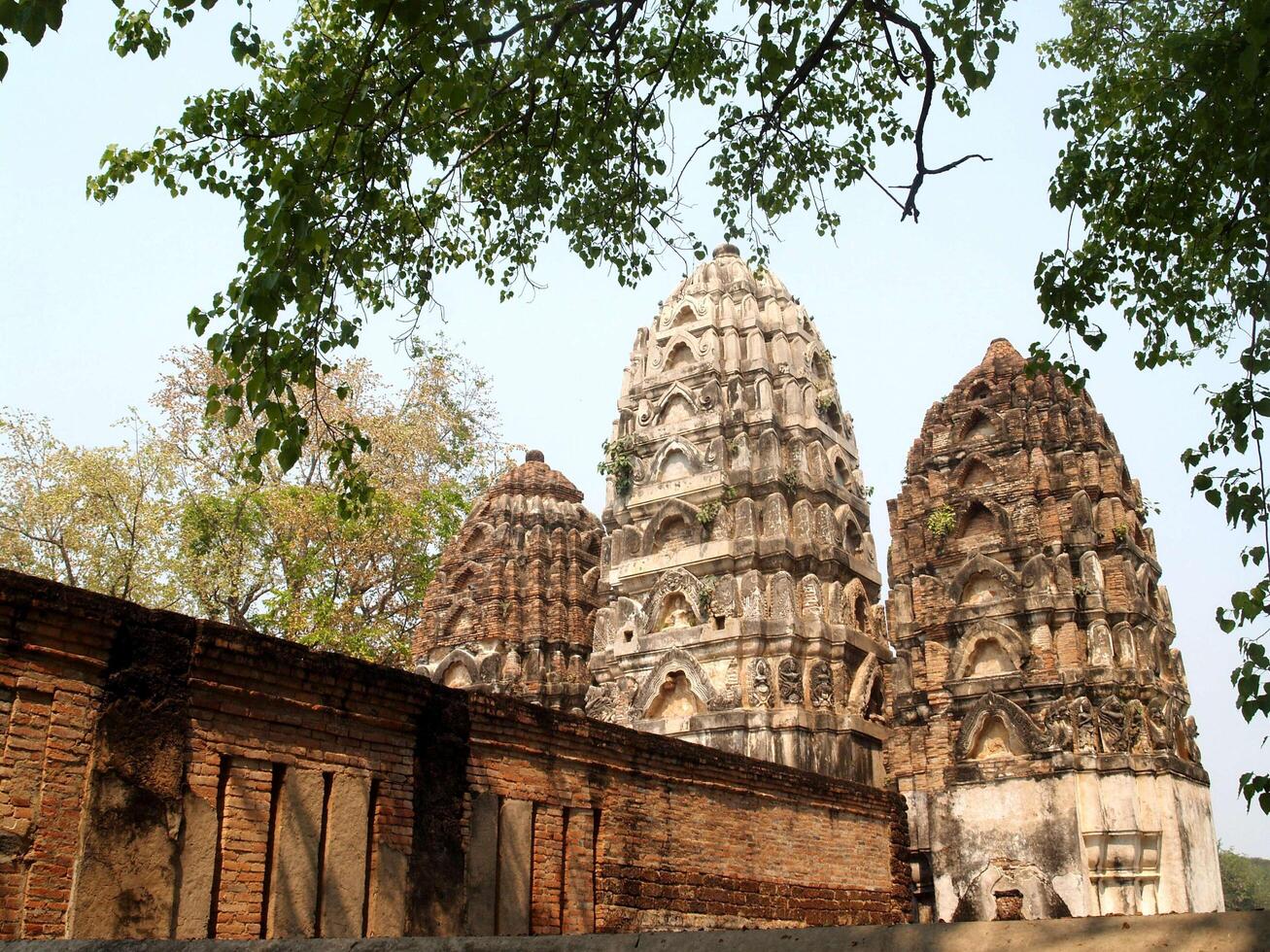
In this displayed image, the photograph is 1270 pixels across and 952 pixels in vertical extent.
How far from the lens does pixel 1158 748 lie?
18.6 meters

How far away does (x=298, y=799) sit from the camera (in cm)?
804

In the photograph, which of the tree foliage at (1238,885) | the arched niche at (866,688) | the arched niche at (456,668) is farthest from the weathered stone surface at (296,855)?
the tree foliage at (1238,885)

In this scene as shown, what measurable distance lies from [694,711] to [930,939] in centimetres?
1930

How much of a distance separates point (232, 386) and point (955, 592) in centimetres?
1550

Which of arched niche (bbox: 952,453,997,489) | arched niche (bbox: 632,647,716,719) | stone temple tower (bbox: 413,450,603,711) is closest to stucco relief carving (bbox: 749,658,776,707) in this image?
arched niche (bbox: 632,647,716,719)

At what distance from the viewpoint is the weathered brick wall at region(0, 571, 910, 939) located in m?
6.72

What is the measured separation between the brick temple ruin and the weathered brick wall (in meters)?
0.02

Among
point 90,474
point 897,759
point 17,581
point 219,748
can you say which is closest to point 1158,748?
point 897,759

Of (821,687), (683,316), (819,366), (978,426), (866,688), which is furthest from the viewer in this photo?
(683,316)

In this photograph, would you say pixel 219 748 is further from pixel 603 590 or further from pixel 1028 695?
pixel 603 590

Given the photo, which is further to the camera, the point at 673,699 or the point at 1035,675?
the point at 673,699

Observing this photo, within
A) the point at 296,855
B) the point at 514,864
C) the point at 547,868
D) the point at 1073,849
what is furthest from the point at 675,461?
the point at 296,855

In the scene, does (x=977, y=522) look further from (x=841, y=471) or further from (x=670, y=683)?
(x=670, y=683)

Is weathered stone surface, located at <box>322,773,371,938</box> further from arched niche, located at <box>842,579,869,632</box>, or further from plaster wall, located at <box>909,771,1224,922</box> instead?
arched niche, located at <box>842,579,869,632</box>
